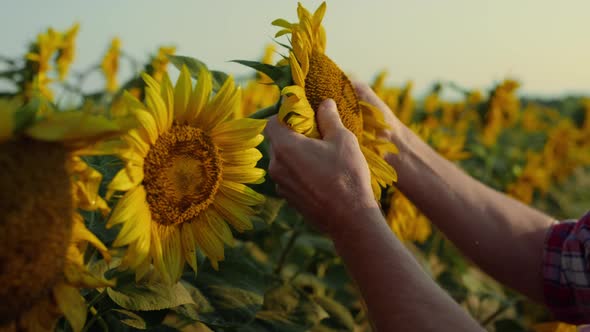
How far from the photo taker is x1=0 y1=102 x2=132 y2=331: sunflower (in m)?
0.83

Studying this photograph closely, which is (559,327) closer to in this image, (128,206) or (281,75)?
(281,75)

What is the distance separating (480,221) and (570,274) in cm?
27

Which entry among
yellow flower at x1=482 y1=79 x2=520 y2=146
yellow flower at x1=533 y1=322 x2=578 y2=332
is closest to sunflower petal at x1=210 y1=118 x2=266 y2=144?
yellow flower at x1=533 y1=322 x2=578 y2=332

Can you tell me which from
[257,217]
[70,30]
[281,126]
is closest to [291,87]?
[281,126]

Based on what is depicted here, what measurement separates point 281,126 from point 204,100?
0.63ft

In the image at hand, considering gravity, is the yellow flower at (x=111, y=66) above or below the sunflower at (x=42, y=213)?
below

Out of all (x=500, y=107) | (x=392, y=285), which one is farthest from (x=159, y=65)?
(x=500, y=107)

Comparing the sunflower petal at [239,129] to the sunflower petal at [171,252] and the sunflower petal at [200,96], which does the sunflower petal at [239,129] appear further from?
the sunflower petal at [171,252]

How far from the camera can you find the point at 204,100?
1203 mm

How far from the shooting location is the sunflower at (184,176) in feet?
3.62

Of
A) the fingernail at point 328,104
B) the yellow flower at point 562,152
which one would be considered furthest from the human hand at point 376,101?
the yellow flower at point 562,152

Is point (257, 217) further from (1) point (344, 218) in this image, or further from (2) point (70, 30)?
(2) point (70, 30)

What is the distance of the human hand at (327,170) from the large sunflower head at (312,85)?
4 cm

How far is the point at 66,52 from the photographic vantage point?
9.64 feet
